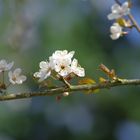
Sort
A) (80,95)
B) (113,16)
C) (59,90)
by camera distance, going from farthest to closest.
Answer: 1. (80,95)
2. (113,16)
3. (59,90)

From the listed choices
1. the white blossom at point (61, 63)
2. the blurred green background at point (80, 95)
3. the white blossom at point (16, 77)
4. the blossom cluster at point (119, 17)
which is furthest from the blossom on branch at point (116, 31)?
the blurred green background at point (80, 95)

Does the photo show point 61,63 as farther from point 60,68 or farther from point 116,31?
point 116,31

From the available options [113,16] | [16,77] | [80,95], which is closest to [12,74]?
[16,77]

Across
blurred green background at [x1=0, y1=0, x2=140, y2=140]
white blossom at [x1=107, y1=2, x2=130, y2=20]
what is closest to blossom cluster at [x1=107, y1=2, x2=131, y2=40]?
white blossom at [x1=107, y1=2, x2=130, y2=20]

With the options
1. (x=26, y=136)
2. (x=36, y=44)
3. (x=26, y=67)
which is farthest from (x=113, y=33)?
(x=26, y=136)

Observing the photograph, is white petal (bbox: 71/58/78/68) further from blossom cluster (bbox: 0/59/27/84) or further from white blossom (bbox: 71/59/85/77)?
blossom cluster (bbox: 0/59/27/84)

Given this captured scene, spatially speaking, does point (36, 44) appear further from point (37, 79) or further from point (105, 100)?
point (37, 79)

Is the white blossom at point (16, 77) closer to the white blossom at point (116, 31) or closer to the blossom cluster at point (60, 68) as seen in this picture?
the blossom cluster at point (60, 68)
